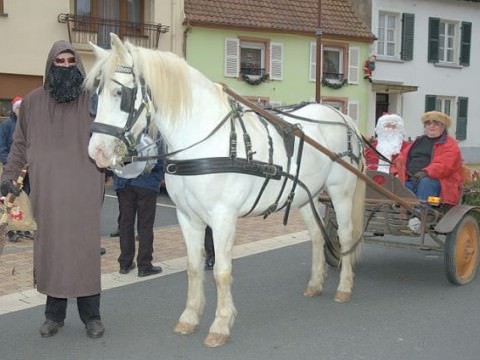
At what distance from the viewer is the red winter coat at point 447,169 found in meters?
6.22

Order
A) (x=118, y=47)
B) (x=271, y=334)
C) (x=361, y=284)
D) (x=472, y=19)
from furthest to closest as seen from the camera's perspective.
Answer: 1. (x=472, y=19)
2. (x=361, y=284)
3. (x=271, y=334)
4. (x=118, y=47)

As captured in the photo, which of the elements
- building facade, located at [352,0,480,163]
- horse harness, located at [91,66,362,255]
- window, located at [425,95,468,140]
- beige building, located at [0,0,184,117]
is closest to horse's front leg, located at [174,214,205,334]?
horse harness, located at [91,66,362,255]

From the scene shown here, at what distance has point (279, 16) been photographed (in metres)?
21.6

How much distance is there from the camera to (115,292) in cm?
593

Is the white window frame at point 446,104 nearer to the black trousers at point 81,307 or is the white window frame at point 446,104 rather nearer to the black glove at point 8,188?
the black trousers at point 81,307

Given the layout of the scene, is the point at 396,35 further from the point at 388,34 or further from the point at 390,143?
the point at 390,143

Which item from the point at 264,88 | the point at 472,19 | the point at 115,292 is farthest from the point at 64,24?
the point at 472,19

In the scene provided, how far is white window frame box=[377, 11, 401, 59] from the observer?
24078mm

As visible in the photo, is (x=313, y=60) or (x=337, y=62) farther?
(x=337, y=62)

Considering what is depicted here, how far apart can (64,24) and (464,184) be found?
13974 millimetres

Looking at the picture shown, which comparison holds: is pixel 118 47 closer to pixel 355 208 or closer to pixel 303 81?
pixel 355 208

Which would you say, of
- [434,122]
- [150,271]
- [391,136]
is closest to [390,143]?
[391,136]

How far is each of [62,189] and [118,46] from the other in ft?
3.65

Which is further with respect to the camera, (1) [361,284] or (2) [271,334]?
(1) [361,284]
